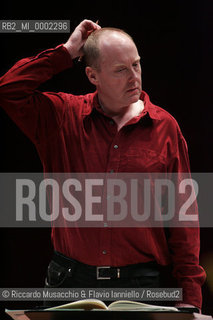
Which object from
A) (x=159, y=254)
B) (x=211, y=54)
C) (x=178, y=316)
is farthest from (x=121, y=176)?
(x=211, y=54)

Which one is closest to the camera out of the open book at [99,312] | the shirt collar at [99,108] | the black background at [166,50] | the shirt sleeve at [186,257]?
the open book at [99,312]

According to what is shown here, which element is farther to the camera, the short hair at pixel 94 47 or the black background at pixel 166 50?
the black background at pixel 166 50

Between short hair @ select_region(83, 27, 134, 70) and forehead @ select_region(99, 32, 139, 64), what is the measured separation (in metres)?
0.02

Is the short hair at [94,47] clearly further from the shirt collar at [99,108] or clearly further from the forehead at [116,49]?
the shirt collar at [99,108]

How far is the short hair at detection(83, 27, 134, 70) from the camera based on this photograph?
2215 mm

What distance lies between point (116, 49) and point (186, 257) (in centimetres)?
88

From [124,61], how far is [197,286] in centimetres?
94

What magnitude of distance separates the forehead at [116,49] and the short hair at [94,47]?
0.06 feet

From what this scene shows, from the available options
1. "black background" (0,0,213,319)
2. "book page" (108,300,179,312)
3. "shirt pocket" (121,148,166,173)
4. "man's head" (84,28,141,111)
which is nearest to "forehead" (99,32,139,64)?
"man's head" (84,28,141,111)

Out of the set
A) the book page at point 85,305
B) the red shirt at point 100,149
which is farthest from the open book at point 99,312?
the red shirt at point 100,149

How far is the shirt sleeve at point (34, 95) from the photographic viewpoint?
84.1 inches

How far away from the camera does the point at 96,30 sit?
2.26 metres

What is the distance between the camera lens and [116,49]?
217cm

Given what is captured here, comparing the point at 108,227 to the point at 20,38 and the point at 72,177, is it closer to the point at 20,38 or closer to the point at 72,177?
the point at 72,177
